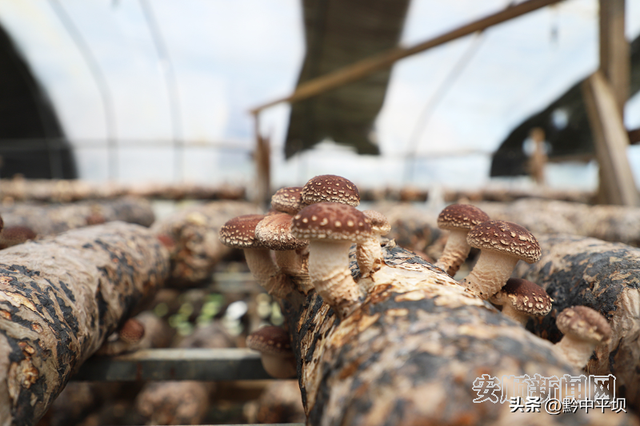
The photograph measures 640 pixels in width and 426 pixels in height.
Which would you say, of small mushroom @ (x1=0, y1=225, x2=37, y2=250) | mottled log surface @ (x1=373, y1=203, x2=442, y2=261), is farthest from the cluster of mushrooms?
mottled log surface @ (x1=373, y1=203, x2=442, y2=261)

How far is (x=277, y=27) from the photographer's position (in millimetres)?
8539

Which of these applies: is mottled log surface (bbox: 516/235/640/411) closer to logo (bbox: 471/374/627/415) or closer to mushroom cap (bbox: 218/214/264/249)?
logo (bbox: 471/374/627/415)

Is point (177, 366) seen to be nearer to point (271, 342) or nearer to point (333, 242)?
point (271, 342)

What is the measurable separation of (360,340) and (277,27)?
9.40 meters

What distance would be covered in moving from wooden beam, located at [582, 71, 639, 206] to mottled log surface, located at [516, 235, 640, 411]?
179 cm

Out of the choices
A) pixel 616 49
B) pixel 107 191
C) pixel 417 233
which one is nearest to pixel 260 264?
pixel 417 233

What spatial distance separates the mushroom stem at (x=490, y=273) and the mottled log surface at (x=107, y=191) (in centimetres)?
509

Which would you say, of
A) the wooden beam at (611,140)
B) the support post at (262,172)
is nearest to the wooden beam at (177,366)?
the wooden beam at (611,140)

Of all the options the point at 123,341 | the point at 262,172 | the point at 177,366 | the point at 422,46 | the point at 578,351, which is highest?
the point at 422,46

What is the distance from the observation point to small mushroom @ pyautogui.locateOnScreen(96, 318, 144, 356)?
1646 millimetres

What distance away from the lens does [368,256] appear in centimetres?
92

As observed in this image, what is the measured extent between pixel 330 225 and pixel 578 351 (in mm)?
739

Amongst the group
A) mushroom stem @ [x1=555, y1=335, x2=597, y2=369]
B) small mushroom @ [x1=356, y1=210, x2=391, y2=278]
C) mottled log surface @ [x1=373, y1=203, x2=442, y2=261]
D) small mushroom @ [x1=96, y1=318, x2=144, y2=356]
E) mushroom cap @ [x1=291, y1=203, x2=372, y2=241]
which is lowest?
small mushroom @ [x1=96, y1=318, x2=144, y2=356]

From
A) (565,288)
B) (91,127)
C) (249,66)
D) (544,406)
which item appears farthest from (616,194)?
(91,127)
